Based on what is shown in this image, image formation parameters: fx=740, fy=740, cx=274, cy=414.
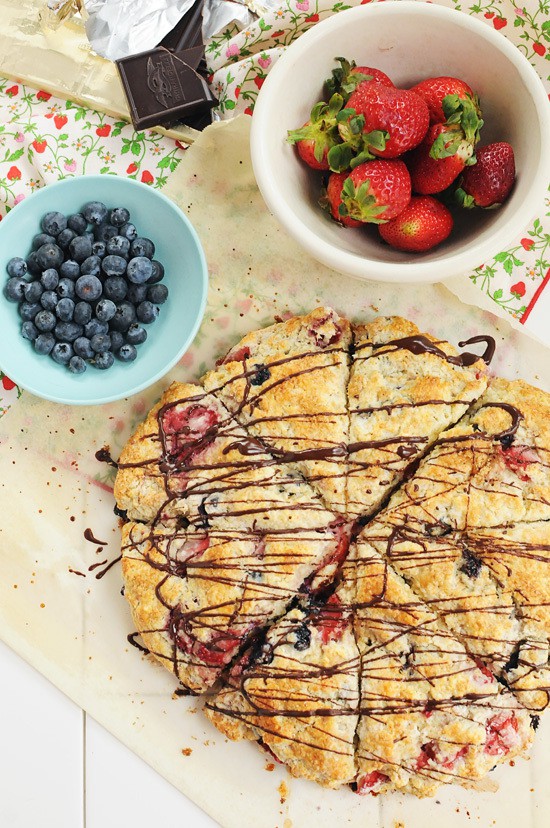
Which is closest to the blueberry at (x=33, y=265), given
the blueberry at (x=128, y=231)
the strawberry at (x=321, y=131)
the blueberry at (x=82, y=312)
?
the blueberry at (x=82, y=312)

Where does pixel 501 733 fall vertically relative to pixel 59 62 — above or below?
below

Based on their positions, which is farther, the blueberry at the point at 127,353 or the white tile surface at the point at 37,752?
the white tile surface at the point at 37,752

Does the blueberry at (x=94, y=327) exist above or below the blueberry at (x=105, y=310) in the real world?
below

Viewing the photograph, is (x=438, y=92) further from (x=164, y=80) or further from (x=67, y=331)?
(x=67, y=331)

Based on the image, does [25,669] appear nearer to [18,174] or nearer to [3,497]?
[3,497]

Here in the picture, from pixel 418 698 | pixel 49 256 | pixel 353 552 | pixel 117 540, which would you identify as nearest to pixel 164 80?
pixel 49 256

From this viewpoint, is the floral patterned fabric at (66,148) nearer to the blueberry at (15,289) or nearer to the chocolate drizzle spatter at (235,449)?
the blueberry at (15,289)
